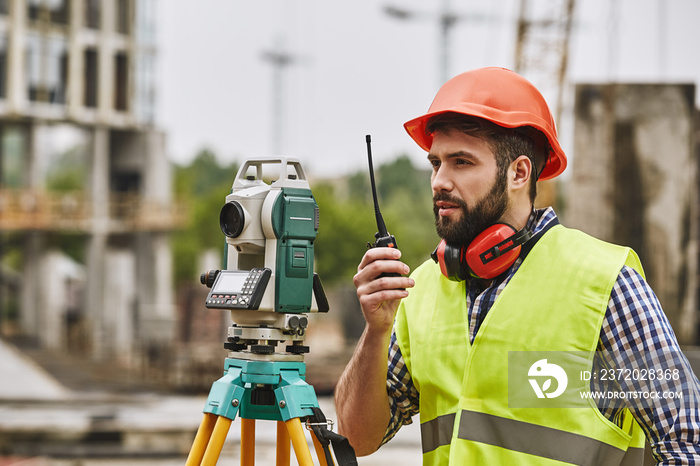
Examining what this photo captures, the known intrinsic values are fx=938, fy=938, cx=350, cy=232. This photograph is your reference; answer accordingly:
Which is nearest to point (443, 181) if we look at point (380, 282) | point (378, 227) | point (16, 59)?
point (378, 227)

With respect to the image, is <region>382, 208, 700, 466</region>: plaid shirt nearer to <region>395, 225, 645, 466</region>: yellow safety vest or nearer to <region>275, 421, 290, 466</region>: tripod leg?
<region>395, 225, 645, 466</region>: yellow safety vest

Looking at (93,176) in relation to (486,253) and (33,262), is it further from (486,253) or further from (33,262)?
(486,253)

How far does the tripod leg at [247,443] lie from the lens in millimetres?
2850

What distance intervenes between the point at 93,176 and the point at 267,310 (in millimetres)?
38071

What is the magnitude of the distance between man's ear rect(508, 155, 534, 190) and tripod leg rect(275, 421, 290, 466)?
100cm

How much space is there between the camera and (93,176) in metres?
39.2

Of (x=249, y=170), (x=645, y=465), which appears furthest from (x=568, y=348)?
(x=249, y=170)

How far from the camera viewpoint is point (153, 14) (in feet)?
132

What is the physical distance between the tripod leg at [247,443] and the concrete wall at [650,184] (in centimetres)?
623

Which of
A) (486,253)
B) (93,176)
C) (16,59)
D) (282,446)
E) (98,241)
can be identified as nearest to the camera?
(486,253)

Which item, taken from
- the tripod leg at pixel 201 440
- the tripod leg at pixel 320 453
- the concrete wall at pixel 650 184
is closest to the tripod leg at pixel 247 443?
the tripod leg at pixel 201 440

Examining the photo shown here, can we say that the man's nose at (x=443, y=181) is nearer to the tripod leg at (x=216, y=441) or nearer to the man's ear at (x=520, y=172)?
the man's ear at (x=520, y=172)

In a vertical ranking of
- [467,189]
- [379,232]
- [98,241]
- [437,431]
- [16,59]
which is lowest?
[98,241]

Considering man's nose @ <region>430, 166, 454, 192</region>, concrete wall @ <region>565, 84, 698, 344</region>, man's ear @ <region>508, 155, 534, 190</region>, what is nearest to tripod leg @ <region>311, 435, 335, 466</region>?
man's nose @ <region>430, 166, 454, 192</region>
